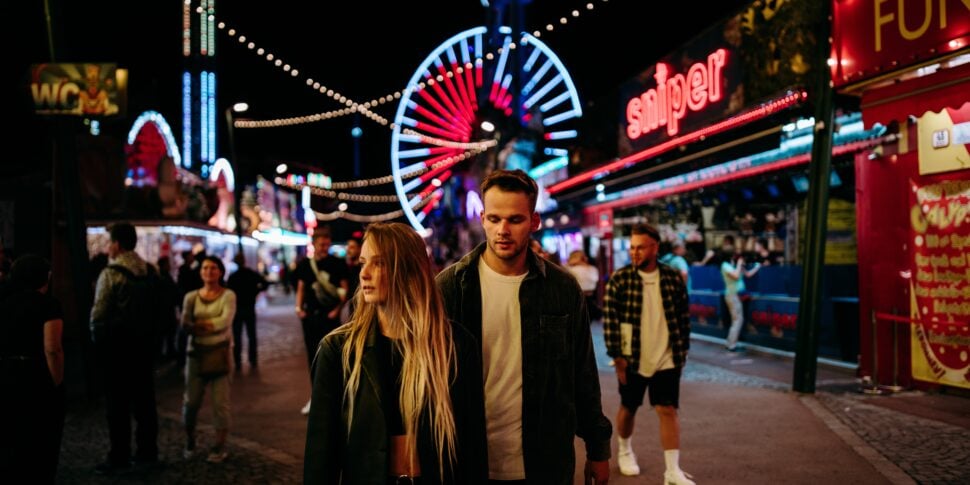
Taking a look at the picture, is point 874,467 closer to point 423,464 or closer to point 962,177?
point 962,177

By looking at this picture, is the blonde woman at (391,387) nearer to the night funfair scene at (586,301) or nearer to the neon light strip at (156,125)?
the night funfair scene at (586,301)

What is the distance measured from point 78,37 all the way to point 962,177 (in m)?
18.3

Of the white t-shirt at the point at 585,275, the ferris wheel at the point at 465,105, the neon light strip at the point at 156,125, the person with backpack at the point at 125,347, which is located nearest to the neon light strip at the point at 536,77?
the ferris wheel at the point at 465,105

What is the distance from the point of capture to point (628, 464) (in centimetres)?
587

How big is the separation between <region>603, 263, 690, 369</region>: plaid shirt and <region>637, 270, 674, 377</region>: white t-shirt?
0.10ft

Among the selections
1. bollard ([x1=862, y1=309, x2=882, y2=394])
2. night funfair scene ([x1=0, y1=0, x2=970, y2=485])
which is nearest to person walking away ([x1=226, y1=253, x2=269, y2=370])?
night funfair scene ([x1=0, y1=0, x2=970, y2=485])

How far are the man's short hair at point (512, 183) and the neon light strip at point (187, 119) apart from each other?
2653cm

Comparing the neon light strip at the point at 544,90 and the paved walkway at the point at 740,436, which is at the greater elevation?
the neon light strip at the point at 544,90

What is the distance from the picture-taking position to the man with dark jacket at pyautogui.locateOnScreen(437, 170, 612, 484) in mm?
3053

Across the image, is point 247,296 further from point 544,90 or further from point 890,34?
point 544,90

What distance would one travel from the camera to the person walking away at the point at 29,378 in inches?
174

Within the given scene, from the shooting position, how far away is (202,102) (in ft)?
90.5

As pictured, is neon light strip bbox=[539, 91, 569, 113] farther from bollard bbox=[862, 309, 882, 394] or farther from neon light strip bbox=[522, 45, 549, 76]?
bollard bbox=[862, 309, 882, 394]

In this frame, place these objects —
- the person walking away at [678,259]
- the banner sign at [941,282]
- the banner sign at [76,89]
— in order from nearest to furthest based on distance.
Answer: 1. the banner sign at [941,282]
2. the banner sign at [76,89]
3. the person walking away at [678,259]
